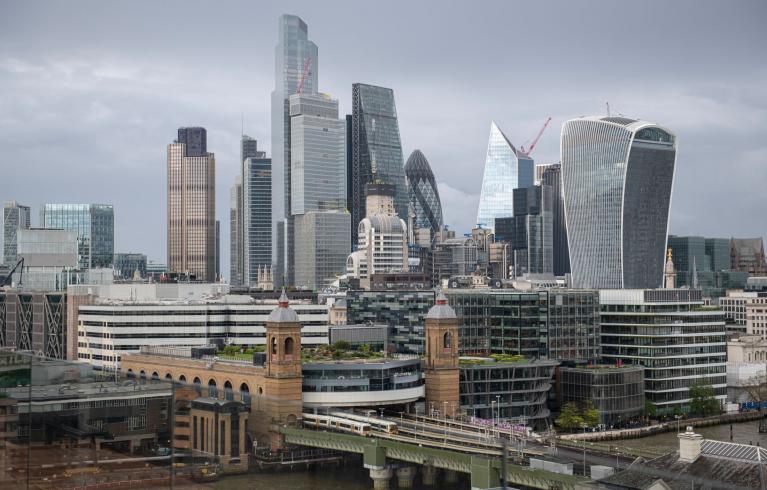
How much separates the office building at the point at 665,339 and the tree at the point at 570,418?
1228cm

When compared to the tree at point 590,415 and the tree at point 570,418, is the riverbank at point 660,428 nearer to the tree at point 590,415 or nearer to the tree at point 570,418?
the tree at point 590,415

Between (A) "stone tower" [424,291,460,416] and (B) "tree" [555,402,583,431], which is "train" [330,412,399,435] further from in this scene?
(B) "tree" [555,402,583,431]

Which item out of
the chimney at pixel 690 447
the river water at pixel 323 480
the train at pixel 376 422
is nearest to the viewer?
the chimney at pixel 690 447

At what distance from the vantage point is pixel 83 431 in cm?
2095

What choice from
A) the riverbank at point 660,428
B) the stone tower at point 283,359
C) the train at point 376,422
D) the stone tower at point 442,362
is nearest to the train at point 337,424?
the train at point 376,422

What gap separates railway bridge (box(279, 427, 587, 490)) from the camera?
155ft

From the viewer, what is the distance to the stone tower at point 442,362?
69.5 m

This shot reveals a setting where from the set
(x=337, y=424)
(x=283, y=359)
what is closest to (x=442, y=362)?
(x=283, y=359)

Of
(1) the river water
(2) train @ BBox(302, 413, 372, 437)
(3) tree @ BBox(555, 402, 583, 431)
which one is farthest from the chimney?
(3) tree @ BBox(555, 402, 583, 431)

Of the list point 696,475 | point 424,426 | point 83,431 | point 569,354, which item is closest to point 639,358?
point 569,354

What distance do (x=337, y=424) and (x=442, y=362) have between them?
12.5m

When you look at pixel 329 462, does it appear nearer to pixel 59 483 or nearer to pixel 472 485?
pixel 472 485

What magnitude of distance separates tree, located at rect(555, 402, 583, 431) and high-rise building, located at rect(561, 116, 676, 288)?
343 feet

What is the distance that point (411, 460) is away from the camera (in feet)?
176
